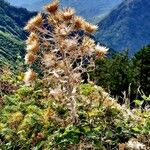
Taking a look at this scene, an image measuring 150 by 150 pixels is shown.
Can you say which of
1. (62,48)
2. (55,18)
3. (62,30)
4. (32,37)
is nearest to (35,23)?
(32,37)

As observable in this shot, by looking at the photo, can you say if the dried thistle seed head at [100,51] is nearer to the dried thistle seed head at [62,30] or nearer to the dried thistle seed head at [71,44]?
the dried thistle seed head at [71,44]

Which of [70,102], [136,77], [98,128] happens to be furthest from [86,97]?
[136,77]

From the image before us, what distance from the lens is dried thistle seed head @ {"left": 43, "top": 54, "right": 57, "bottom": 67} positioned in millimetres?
7449

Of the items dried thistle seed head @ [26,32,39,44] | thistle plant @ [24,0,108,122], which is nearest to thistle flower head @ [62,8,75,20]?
thistle plant @ [24,0,108,122]

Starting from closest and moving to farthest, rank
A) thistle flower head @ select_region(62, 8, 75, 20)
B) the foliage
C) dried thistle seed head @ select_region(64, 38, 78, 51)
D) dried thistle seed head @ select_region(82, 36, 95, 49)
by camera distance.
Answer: the foliage
dried thistle seed head @ select_region(64, 38, 78, 51)
thistle flower head @ select_region(62, 8, 75, 20)
dried thistle seed head @ select_region(82, 36, 95, 49)

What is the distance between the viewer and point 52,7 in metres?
7.63

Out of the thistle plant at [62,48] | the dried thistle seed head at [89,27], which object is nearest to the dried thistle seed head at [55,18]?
the thistle plant at [62,48]

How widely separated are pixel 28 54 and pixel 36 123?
4.18 feet

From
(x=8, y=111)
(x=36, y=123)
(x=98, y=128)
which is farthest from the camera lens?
(x=8, y=111)

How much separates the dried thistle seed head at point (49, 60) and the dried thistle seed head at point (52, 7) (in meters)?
0.76

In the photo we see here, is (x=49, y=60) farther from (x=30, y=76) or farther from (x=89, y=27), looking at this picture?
(x=89, y=27)

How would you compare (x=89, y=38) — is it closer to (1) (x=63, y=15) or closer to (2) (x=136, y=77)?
(1) (x=63, y=15)

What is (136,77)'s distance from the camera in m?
80.4

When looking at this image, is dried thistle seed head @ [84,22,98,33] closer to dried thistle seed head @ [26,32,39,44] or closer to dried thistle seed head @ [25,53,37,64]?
dried thistle seed head @ [26,32,39,44]
